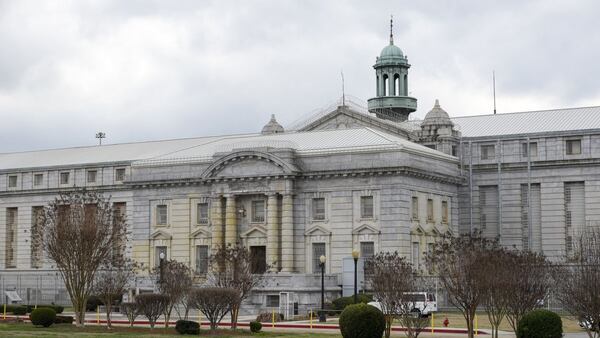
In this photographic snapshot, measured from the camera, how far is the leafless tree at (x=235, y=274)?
6138 cm

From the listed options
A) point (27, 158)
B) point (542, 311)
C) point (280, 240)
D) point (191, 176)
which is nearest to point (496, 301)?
point (542, 311)

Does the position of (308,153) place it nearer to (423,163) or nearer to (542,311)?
(423,163)

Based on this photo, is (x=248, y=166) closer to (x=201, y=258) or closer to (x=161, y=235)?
(x=201, y=258)

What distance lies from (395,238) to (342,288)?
4.87 metres

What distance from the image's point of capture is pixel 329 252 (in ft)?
253

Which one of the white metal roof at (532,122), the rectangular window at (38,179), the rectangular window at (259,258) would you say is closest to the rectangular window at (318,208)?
the rectangular window at (259,258)

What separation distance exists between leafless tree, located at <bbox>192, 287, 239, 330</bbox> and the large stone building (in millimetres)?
16454

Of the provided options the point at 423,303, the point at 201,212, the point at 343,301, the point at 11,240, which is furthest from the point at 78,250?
the point at 11,240

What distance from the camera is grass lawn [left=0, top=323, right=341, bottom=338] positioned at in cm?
5103

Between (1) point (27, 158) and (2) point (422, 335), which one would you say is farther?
(1) point (27, 158)

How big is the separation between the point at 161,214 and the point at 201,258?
5.39 m

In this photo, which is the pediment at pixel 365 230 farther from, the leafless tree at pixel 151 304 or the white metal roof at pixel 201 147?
the leafless tree at pixel 151 304

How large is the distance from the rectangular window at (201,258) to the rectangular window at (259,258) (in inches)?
153

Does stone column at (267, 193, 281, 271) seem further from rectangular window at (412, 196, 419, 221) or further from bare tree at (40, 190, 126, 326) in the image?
bare tree at (40, 190, 126, 326)
